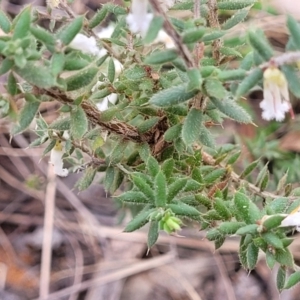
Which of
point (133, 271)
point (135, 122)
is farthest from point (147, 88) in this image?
point (133, 271)

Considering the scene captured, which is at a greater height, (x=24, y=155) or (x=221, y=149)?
(x=221, y=149)

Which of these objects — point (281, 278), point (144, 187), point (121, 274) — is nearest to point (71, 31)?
point (144, 187)

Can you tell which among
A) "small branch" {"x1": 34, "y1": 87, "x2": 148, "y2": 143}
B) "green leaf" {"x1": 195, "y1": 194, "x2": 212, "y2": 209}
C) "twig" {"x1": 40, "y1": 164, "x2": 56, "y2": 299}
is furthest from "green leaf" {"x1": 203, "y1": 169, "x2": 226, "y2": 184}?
"twig" {"x1": 40, "y1": 164, "x2": 56, "y2": 299}

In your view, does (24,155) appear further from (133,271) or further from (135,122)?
(135,122)

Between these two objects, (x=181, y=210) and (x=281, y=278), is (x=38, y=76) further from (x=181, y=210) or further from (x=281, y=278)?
(x=281, y=278)

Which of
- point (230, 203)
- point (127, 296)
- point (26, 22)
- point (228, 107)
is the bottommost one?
point (127, 296)

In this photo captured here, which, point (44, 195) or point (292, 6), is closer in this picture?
point (44, 195)

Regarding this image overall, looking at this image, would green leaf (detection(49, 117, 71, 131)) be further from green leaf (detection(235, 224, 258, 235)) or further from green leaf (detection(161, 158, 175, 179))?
green leaf (detection(235, 224, 258, 235))
